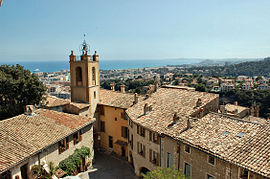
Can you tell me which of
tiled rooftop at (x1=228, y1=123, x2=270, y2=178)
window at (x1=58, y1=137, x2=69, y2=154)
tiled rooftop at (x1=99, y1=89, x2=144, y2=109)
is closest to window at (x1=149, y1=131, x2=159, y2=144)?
tiled rooftop at (x1=228, y1=123, x2=270, y2=178)

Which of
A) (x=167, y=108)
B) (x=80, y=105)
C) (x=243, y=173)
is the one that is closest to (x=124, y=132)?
(x=80, y=105)

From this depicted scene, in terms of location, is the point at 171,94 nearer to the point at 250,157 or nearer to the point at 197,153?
the point at 197,153

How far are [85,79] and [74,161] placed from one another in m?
11.7

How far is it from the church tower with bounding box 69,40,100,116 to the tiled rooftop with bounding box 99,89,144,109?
50.3 inches

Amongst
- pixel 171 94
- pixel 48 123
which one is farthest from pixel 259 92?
pixel 48 123

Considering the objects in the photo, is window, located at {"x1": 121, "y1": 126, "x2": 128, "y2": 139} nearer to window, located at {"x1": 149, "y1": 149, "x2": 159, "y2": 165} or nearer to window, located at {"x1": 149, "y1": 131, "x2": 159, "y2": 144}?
window, located at {"x1": 149, "y1": 149, "x2": 159, "y2": 165}

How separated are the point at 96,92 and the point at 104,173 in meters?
11.4

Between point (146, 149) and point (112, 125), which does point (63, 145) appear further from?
point (112, 125)

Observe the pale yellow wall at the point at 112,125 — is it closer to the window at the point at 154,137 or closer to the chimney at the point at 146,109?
the chimney at the point at 146,109

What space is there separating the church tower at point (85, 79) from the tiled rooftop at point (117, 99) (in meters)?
1.28

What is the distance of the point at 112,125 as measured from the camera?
3008cm

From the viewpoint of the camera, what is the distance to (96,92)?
101ft

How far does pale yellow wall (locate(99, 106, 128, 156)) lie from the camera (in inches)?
1144

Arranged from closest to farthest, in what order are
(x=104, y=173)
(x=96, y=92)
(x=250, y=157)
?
(x=250, y=157)
(x=104, y=173)
(x=96, y=92)
